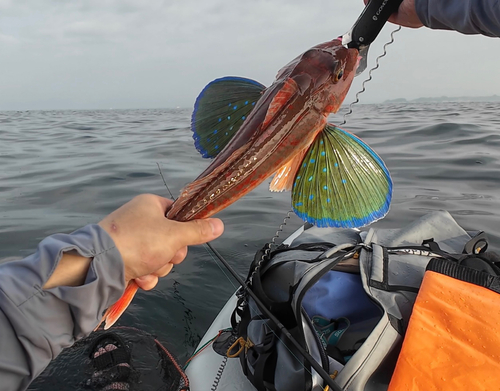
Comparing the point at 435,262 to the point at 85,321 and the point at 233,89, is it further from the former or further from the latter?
the point at 85,321

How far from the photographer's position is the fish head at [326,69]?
181cm

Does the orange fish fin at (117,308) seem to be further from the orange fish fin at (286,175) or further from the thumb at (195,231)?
the orange fish fin at (286,175)

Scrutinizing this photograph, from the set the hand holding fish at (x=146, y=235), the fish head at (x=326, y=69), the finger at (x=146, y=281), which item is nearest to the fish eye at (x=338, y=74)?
the fish head at (x=326, y=69)

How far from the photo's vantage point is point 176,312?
377 centimetres

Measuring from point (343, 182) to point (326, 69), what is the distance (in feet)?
2.17

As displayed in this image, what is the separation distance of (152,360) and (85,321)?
200cm

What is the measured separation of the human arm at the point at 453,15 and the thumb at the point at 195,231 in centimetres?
146

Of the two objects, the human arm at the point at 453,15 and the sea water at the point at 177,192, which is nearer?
the human arm at the point at 453,15

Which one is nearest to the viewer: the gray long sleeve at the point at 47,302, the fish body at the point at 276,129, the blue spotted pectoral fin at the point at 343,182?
the gray long sleeve at the point at 47,302

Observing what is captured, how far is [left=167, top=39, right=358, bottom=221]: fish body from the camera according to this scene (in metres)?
1.70

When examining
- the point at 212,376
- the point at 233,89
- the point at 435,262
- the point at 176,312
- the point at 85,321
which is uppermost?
the point at 233,89

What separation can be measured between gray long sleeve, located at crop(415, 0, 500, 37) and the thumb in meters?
1.54

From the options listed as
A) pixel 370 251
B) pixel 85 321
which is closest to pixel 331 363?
pixel 370 251

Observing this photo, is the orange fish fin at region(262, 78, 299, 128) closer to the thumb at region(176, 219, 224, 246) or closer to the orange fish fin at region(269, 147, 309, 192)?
the orange fish fin at region(269, 147, 309, 192)
